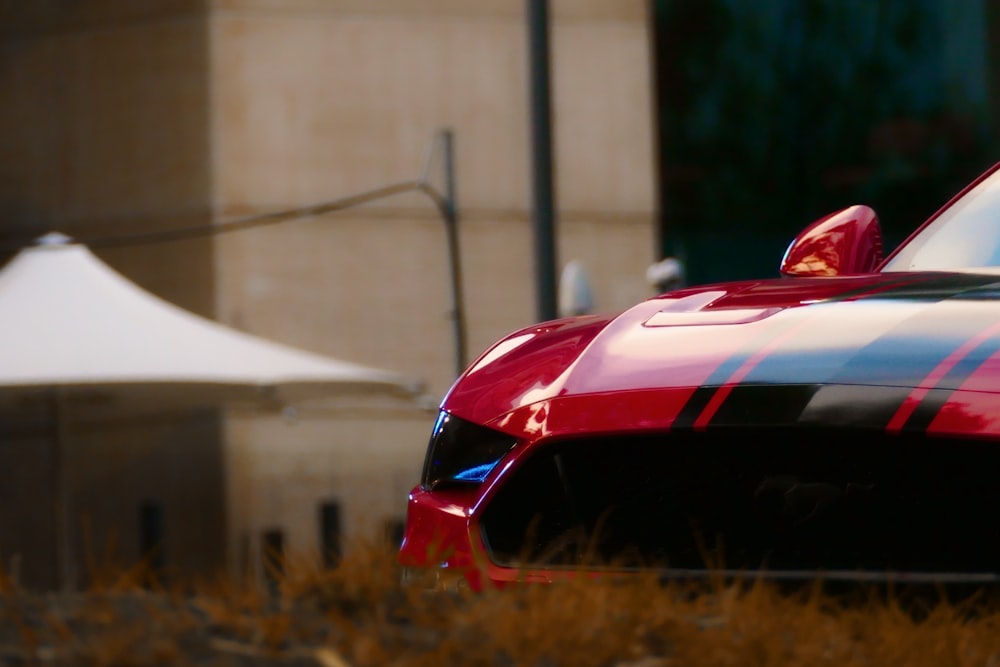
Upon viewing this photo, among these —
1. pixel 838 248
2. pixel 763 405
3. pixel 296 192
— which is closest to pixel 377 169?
pixel 296 192

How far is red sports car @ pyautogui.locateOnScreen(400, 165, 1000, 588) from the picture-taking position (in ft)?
8.95

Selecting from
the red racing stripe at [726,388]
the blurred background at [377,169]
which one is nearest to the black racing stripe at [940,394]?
the red racing stripe at [726,388]

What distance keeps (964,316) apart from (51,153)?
15.4 meters

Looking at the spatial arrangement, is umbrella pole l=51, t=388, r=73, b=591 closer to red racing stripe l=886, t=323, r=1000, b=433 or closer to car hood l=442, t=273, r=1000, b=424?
car hood l=442, t=273, r=1000, b=424

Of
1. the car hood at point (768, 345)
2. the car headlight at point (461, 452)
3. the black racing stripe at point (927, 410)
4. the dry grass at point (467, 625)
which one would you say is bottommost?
the dry grass at point (467, 625)

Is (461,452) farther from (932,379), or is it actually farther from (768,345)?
(932,379)

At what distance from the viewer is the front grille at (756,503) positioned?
8.95 feet

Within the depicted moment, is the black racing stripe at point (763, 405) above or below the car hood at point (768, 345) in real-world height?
below

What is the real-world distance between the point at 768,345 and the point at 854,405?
8.3 inches

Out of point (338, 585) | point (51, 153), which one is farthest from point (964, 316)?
Result: point (51, 153)

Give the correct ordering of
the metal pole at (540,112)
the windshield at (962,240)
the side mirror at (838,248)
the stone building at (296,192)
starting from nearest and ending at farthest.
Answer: the windshield at (962,240), the side mirror at (838,248), the metal pole at (540,112), the stone building at (296,192)

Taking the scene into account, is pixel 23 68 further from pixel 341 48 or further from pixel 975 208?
pixel 975 208

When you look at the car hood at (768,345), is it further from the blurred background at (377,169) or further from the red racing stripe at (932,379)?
the blurred background at (377,169)

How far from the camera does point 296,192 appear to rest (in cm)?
1681
